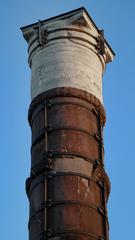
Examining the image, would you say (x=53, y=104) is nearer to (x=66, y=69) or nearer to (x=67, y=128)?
(x=67, y=128)

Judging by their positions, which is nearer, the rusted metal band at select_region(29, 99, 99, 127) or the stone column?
the stone column

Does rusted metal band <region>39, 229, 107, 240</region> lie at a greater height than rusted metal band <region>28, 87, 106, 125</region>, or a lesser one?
lesser

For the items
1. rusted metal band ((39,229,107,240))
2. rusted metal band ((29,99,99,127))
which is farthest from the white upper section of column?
rusted metal band ((39,229,107,240))

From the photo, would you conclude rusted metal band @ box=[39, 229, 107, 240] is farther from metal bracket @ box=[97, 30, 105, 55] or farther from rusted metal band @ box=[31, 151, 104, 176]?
metal bracket @ box=[97, 30, 105, 55]

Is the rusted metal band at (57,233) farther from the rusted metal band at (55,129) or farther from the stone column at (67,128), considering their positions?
the rusted metal band at (55,129)

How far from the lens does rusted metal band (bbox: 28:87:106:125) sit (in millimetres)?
17906

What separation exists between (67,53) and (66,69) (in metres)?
0.58

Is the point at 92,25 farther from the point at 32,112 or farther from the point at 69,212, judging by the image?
the point at 69,212

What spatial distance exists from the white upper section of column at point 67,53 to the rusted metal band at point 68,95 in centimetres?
16

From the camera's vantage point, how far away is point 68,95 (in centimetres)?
1788

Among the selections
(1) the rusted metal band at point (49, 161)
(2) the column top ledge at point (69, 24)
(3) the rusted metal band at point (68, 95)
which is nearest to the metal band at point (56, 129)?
(1) the rusted metal band at point (49, 161)

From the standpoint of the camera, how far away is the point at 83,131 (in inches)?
682

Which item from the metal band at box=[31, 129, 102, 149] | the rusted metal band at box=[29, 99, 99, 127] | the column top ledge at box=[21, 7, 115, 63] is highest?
the column top ledge at box=[21, 7, 115, 63]

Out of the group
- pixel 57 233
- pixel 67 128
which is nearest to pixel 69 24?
pixel 67 128
